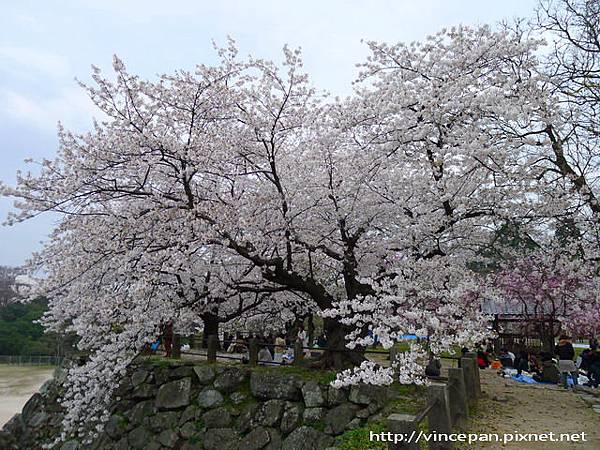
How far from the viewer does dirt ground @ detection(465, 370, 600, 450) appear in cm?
581

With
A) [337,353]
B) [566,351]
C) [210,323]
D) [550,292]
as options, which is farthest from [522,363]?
[210,323]

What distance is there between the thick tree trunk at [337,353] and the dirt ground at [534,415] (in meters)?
2.16

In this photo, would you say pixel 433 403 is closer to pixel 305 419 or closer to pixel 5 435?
pixel 305 419

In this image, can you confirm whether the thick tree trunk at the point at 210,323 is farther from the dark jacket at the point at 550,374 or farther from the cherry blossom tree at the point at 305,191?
the dark jacket at the point at 550,374

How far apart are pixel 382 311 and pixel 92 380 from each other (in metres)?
5.40

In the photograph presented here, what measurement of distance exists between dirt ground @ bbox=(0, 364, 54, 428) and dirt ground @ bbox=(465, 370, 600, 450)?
2002 centimetres

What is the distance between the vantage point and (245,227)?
23.5 ft

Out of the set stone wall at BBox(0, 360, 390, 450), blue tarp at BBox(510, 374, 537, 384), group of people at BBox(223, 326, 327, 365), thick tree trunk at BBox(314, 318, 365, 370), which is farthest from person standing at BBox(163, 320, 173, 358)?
blue tarp at BBox(510, 374, 537, 384)

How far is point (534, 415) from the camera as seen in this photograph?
290 inches

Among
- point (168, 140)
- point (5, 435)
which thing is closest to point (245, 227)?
point (168, 140)

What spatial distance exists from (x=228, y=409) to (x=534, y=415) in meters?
5.27

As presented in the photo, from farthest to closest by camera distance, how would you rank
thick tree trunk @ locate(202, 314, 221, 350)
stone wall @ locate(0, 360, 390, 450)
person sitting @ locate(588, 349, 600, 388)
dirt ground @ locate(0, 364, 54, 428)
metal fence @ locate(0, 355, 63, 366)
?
metal fence @ locate(0, 355, 63, 366)
dirt ground @ locate(0, 364, 54, 428)
thick tree trunk @ locate(202, 314, 221, 350)
person sitting @ locate(588, 349, 600, 388)
stone wall @ locate(0, 360, 390, 450)

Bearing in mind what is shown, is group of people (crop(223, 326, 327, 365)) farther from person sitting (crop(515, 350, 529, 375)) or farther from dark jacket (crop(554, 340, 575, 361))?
dark jacket (crop(554, 340, 575, 361))

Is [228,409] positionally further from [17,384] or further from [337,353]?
[17,384]
